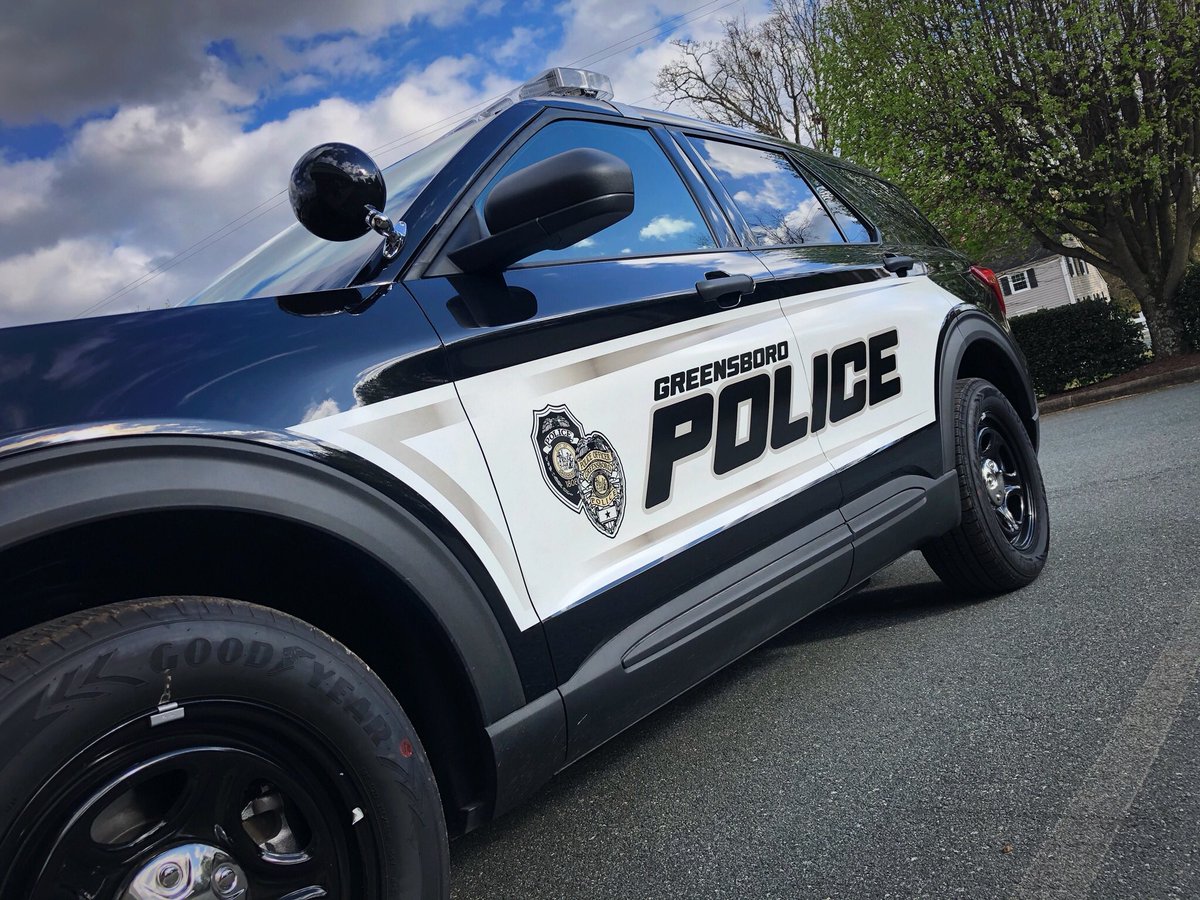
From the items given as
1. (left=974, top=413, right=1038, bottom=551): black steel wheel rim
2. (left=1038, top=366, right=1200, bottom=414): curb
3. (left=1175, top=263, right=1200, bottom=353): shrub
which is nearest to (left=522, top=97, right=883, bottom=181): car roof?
(left=974, top=413, right=1038, bottom=551): black steel wheel rim

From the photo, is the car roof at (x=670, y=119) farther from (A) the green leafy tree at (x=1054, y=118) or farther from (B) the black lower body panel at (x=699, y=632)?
(A) the green leafy tree at (x=1054, y=118)

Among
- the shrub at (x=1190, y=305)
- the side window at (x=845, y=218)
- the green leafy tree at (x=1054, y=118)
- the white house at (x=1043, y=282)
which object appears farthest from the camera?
the white house at (x=1043, y=282)

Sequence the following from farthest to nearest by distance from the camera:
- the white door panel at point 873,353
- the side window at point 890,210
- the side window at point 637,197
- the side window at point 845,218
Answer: the side window at point 890,210 < the side window at point 845,218 < the white door panel at point 873,353 < the side window at point 637,197

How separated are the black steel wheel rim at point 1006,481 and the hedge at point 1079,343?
11.8m

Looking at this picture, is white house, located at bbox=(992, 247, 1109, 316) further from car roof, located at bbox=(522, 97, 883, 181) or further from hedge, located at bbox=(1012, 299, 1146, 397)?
car roof, located at bbox=(522, 97, 883, 181)

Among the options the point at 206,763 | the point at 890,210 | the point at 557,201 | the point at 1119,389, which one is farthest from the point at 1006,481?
the point at 1119,389

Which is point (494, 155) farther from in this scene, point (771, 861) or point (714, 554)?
point (771, 861)

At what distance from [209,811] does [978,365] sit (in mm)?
3290

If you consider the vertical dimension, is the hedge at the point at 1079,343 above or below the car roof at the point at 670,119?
below

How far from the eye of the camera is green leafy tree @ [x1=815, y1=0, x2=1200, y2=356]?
12844mm

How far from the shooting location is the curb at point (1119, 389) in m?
12.9

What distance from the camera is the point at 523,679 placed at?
1.75 metres

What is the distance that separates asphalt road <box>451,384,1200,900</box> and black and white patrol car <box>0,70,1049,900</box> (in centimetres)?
33

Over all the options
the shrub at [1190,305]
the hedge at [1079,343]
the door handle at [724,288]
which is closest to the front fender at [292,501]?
the door handle at [724,288]
